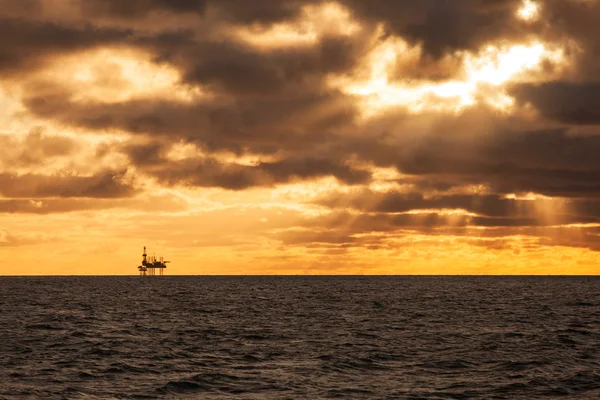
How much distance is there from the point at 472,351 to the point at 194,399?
25168 millimetres

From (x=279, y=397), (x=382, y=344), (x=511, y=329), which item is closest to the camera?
(x=279, y=397)

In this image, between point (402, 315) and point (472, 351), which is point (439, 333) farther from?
point (402, 315)

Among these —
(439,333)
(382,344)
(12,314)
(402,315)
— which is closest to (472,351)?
(382,344)

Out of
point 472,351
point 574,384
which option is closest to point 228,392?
point 574,384

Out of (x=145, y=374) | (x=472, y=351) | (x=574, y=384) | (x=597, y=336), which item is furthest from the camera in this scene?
(x=597, y=336)

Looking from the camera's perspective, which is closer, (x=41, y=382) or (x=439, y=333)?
(x=41, y=382)

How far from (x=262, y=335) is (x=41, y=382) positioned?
27586 millimetres

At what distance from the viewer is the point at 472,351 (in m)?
53.8

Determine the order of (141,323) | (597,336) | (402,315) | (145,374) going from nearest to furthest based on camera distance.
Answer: (145,374) < (597,336) < (141,323) < (402,315)

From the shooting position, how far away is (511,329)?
235 feet

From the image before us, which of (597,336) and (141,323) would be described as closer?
(597,336)

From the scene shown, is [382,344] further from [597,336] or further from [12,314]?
[12,314]

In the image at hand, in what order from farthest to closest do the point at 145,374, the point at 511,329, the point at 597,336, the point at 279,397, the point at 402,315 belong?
the point at 402,315 → the point at 511,329 → the point at 597,336 → the point at 145,374 → the point at 279,397

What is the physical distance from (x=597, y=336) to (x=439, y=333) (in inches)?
546
